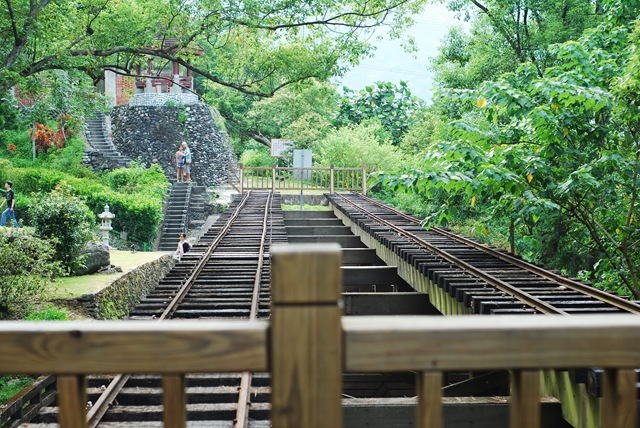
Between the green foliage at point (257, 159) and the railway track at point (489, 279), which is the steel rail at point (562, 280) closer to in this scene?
the railway track at point (489, 279)

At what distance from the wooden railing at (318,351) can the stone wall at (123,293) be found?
8.76m

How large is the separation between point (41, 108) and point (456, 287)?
28.6 ft

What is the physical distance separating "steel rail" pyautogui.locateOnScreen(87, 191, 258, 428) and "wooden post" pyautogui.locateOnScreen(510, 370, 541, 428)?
3.51 m

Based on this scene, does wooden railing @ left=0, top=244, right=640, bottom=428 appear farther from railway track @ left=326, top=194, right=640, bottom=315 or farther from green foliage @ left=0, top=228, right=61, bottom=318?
green foliage @ left=0, top=228, right=61, bottom=318

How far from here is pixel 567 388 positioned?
5.27m

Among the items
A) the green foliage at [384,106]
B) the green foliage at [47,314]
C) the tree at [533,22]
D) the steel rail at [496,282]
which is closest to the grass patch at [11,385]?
the green foliage at [47,314]

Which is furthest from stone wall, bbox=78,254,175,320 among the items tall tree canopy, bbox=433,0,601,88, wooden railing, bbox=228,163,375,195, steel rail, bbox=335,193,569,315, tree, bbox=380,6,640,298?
wooden railing, bbox=228,163,375,195

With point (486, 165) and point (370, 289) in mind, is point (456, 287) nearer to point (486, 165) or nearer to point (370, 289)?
point (486, 165)

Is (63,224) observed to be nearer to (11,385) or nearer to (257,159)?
(11,385)

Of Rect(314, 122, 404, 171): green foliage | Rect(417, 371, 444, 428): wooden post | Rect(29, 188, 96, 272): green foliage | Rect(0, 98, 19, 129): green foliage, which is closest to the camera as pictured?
Rect(417, 371, 444, 428): wooden post

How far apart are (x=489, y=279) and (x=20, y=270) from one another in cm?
663

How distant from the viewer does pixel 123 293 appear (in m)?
12.7

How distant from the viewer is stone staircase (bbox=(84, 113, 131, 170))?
108 feet

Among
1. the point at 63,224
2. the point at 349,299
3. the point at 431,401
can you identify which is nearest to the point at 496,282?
the point at 349,299
